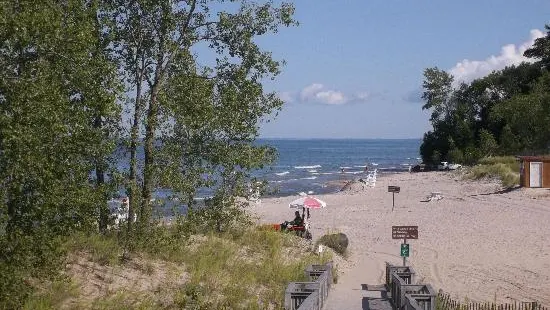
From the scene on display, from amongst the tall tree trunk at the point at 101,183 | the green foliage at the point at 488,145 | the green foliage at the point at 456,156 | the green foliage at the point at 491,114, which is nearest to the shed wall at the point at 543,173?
the green foliage at the point at 491,114

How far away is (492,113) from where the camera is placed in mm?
68000

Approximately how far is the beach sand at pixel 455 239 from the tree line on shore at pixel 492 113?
1452 centimetres

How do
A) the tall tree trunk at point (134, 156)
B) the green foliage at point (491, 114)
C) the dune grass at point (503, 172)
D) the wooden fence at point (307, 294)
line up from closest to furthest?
the wooden fence at point (307, 294)
the tall tree trunk at point (134, 156)
the dune grass at point (503, 172)
the green foliage at point (491, 114)

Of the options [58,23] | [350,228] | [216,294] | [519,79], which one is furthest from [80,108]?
[519,79]

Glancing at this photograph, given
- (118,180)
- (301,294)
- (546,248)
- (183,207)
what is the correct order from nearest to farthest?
(301,294)
(118,180)
(183,207)
(546,248)

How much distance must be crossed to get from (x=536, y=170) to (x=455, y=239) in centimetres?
1331

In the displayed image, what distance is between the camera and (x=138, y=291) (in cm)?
1073

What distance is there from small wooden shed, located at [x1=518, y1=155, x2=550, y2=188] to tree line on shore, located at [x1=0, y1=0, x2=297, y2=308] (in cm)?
2477

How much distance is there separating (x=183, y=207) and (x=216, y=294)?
270 cm

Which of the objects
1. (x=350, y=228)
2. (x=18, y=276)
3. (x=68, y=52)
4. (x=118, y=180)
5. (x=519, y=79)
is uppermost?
(x=519, y=79)

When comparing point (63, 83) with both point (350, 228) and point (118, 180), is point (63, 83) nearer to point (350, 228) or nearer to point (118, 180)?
point (118, 180)

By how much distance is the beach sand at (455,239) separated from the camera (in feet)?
52.7

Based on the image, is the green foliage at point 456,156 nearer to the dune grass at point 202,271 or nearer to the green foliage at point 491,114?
the green foliage at point 491,114

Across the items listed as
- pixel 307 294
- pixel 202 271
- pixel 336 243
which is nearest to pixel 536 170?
pixel 336 243
